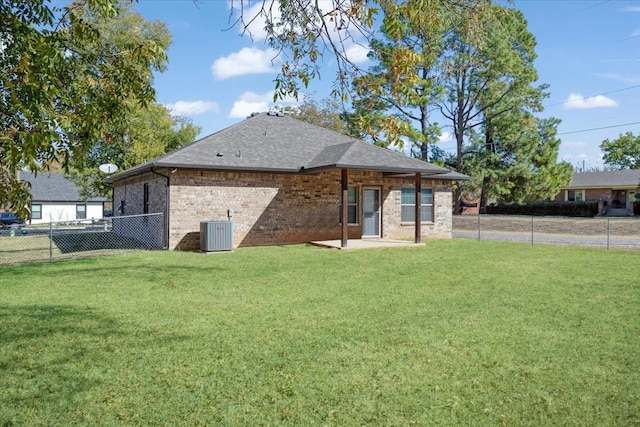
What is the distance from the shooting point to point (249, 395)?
3.90 m

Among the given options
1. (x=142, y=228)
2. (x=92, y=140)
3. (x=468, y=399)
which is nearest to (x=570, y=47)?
(x=468, y=399)

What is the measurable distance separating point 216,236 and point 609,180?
129 ft

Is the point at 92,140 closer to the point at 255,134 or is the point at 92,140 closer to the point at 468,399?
the point at 468,399

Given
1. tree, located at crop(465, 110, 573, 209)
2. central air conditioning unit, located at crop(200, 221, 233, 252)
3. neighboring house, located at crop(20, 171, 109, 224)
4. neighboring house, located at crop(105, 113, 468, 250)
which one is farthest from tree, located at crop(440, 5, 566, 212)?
neighboring house, located at crop(20, 171, 109, 224)

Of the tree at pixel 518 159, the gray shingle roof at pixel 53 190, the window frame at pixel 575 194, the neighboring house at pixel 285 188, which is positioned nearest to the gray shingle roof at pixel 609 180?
the window frame at pixel 575 194

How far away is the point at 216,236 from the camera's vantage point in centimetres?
1480

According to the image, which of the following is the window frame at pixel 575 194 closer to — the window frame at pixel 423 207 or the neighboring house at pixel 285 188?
the neighboring house at pixel 285 188

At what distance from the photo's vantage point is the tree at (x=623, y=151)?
171ft

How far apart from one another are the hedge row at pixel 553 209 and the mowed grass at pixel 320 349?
94.0ft

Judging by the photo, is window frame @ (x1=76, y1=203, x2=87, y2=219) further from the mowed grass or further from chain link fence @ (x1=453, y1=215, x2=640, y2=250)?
the mowed grass

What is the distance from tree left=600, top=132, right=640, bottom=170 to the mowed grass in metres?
52.3

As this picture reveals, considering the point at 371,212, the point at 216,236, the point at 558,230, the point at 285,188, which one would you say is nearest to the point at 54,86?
the point at 216,236

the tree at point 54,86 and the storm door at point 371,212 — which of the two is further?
the storm door at point 371,212

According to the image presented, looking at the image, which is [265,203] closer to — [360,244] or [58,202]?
[360,244]
